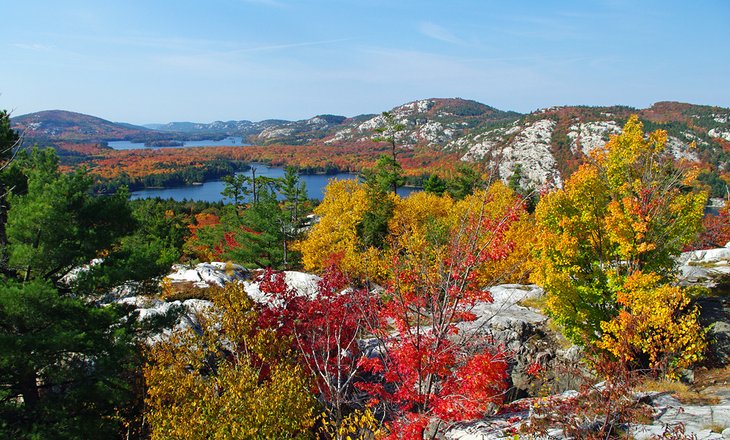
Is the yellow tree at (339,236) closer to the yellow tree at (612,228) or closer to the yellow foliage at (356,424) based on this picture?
the yellow tree at (612,228)

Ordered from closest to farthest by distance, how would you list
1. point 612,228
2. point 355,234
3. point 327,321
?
point 327,321 → point 612,228 → point 355,234

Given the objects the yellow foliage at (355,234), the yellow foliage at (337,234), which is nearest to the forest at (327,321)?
the yellow foliage at (355,234)

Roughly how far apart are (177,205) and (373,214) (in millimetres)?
50688

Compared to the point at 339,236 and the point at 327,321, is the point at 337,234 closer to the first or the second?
the point at 339,236

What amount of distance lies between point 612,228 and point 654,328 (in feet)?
9.43

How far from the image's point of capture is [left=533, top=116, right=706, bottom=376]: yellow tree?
11914 millimetres

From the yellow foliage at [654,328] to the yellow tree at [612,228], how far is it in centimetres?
16

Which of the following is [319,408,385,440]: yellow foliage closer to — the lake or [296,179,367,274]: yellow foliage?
[296,179,367,274]: yellow foliage

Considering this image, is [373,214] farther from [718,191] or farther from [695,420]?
[718,191]

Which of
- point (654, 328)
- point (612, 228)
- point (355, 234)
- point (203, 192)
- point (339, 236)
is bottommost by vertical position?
point (203, 192)

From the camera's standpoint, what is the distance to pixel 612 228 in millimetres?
11992

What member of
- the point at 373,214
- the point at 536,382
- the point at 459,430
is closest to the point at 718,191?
the point at 373,214

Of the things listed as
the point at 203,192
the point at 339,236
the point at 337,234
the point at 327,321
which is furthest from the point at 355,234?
the point at 203,192

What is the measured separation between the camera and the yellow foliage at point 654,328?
412 inches
